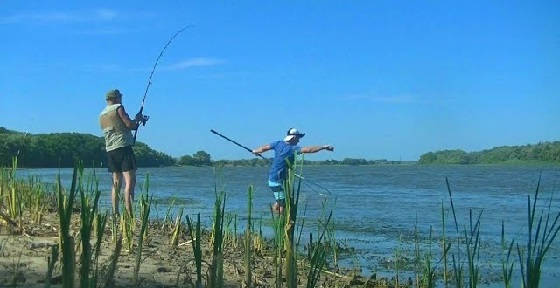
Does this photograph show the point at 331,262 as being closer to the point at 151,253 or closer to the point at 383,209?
the point at 151,253

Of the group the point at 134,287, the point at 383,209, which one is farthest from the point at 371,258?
the point at 383,209

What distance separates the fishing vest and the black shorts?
63mm

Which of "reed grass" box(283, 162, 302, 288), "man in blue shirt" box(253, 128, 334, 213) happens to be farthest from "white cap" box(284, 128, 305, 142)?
"reed grass" box(283, 162, 302, 288)

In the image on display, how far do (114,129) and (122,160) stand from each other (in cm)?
41

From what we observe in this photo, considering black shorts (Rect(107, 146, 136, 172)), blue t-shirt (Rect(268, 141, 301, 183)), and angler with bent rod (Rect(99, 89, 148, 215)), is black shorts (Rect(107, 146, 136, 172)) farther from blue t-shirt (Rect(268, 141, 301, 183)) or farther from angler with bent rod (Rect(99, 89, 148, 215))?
blue t-shirt (Rect(268, 141, 301, 183))

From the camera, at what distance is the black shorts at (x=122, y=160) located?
27.8 feet

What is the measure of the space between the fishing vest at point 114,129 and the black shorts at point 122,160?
0.21ft

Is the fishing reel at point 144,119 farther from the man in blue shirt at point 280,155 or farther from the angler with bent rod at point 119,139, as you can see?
the man in blue shirt at point 280,155

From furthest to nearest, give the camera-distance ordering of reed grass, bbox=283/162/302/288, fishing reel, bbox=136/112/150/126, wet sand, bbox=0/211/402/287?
fishing reel, bbox=136/112/150/126 → wet sand, bbox=0/211/402/287 → reed grass, bbox=283/162/302/288

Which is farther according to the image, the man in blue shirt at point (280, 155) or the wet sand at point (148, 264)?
the man in blue shirt at point (280, 155)

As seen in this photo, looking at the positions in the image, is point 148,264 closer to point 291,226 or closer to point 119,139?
point 291,226

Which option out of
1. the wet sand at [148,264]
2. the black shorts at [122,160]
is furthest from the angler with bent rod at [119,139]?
the wet sand at [148,264]

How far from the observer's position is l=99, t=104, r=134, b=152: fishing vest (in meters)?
8.50

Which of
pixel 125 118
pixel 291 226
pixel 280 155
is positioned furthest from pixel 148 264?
pixel 280 155
